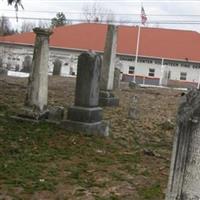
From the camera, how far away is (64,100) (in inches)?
544

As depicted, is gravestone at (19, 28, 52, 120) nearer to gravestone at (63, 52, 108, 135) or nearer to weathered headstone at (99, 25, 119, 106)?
gravestone at (63, 52, 108, 135)

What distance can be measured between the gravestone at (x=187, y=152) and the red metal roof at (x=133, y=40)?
4686cm

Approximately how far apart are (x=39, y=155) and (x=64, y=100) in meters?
6.87

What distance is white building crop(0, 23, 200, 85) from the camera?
49.7 m

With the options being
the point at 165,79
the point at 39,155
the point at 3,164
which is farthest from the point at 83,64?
the point at 165,79

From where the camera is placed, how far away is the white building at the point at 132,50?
1955 inches

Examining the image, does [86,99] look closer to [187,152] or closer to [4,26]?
[187,152]

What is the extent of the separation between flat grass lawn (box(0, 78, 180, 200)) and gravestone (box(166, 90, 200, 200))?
8.46 ft

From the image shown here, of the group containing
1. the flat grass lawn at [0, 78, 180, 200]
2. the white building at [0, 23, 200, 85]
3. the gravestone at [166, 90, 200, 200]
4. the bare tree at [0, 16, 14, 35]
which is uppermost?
the bare tree at [0, 16, 14, 35]

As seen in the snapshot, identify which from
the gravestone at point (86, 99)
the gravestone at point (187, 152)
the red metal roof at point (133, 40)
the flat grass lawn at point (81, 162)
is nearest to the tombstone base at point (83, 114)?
the gravestone at point (86, 99)

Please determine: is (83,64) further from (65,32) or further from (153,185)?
(65,32)

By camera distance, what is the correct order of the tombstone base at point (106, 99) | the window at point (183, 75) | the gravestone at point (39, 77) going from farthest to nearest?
the window at point (183, 75), the tombstone base at point (106, 99), the gravestone at point (39, 77)

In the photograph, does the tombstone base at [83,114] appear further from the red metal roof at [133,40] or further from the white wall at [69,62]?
the red metal roof at [133,40]

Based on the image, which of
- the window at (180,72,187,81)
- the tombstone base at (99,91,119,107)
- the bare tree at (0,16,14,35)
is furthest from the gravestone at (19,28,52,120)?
the bare tree at (0,16,14,35)
